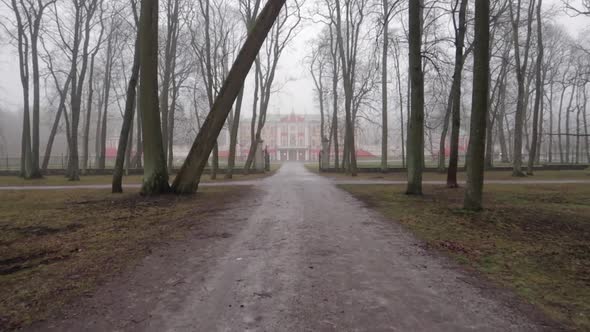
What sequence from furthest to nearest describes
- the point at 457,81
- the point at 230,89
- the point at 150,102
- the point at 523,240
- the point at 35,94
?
the point at 35,94
the point at 457,81
the point at 150,102
the point at 230,89
the point at 523,240

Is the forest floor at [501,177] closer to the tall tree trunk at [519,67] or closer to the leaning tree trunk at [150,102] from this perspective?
the tall tree trunk at [519,67]

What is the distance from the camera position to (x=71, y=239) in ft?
19.1

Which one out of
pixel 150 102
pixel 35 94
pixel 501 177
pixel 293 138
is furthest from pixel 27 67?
pixel 293 138

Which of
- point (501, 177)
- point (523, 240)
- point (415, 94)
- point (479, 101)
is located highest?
point (415, 94)

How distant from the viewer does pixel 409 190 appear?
11789mm

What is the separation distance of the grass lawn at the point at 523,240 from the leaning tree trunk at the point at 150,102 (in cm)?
654

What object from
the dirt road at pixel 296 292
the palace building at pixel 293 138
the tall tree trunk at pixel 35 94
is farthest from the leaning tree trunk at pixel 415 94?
the palace building at pixel 293 138

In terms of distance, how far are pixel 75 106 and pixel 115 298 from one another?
23058 mm

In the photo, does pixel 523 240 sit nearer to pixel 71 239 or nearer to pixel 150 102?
pixel 71 239

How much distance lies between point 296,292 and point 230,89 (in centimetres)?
856

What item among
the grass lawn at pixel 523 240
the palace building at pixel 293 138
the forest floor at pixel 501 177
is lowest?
the grass lawn at pixel 523 240

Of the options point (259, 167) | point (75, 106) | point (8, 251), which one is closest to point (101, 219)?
point (8, 251)

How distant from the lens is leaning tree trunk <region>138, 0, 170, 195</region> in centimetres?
1098

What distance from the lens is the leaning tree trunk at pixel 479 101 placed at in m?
7.99
